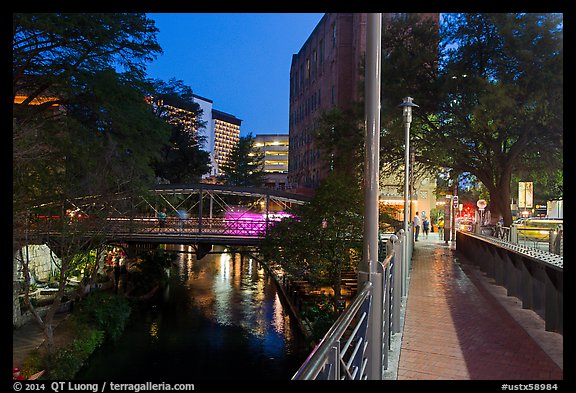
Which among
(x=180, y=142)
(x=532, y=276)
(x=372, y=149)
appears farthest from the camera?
(x=180, y=142)

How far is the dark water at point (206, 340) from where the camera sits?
838 inches

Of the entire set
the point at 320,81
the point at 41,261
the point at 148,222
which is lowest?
the point at 41,261

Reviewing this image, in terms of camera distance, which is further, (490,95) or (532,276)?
(490,95)

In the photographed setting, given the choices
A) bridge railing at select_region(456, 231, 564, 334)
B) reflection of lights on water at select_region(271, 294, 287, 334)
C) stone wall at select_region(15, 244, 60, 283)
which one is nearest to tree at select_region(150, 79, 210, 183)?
stone wall at select_region(15, 244, 60, 283)

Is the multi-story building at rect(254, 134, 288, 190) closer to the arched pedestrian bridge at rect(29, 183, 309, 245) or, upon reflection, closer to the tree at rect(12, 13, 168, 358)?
the arched pedestrian bridge at rect(29, 183, 309, 245)

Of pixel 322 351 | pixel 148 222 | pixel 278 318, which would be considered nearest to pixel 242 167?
pixel 148 222

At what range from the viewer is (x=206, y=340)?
25984mm

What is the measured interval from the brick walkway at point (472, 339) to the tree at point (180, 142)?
46008 mm

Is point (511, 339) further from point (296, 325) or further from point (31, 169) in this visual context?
point (296, 325)

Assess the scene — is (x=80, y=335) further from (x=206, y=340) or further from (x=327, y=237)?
(x=327, y=237)

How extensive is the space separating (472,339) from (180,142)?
5206 centimetres

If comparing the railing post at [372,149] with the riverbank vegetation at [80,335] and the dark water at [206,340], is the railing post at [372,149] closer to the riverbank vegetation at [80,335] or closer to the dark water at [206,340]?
the dark water at [206,340]

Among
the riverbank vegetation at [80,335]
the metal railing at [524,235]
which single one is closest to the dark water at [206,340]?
the riverbank vegetation at [80,335]
